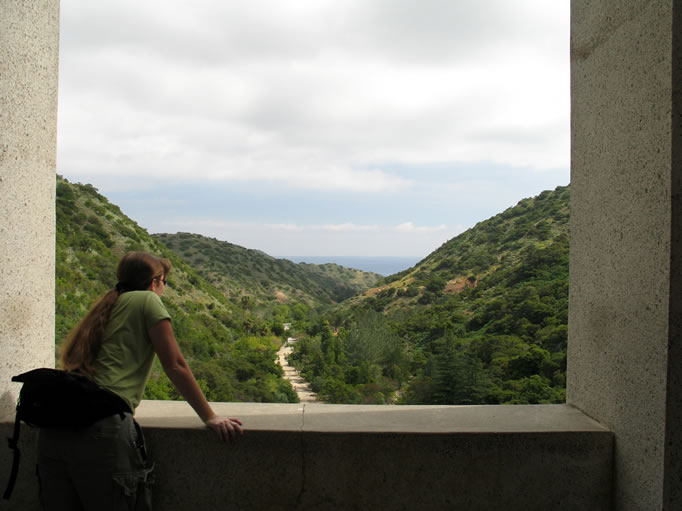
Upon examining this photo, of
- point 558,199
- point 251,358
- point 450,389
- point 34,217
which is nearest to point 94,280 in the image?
point 251,358

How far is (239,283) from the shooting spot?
2111 inches

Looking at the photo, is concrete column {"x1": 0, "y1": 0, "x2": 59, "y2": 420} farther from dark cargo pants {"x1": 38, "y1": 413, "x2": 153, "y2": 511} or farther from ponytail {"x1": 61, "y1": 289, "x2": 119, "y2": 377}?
dark cargo pants {"x1": 38, "y1": 413, "x2": 153, "y2": 511}

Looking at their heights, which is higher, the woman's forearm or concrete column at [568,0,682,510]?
concrete column at [568,0,682,510]

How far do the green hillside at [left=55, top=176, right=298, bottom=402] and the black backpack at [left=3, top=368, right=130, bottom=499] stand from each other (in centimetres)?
1313

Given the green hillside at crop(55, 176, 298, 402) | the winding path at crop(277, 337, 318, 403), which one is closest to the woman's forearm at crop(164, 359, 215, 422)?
the green hillside at crop(55, 176, 298, 402)

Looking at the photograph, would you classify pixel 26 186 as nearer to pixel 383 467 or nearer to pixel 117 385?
pixel 117 385

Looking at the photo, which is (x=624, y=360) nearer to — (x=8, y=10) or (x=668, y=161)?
(x=668, y=161)

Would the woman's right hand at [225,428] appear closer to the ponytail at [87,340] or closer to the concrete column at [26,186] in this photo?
the ponytail at [87,340]

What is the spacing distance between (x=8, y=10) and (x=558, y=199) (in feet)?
146

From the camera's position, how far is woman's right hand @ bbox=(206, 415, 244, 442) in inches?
79.6

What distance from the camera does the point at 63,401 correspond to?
1.65 m

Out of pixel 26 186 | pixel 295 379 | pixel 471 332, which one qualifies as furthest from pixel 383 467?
pixel 295 379

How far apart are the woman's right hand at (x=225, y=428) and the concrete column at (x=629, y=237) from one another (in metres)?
1.49

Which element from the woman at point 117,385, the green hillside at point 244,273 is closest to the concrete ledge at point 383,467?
the woman at point 117,385
